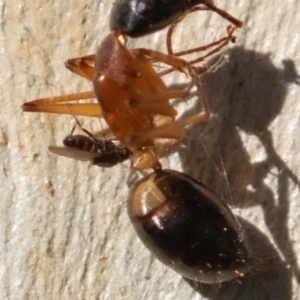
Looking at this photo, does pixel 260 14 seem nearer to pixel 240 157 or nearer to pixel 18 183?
pixel 240 157

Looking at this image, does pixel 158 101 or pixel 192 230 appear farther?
pixel 158 101

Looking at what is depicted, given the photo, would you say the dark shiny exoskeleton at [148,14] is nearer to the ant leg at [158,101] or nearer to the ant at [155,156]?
the ant at [155,156]

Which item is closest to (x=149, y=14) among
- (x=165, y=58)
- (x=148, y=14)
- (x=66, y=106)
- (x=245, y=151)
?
(x=148, y=14)

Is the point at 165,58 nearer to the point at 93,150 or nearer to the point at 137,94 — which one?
the point at 137,94

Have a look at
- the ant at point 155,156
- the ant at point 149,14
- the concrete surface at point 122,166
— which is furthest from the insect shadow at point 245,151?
the ant at point 149,14

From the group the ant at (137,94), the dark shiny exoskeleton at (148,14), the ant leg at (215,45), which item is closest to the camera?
the dark shiny exoskeleton at (148,14)

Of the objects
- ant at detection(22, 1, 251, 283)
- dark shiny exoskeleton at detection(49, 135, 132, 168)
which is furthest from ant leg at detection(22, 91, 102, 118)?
dark shiny exoskeleton at detection(49, 135, 132, 168)
